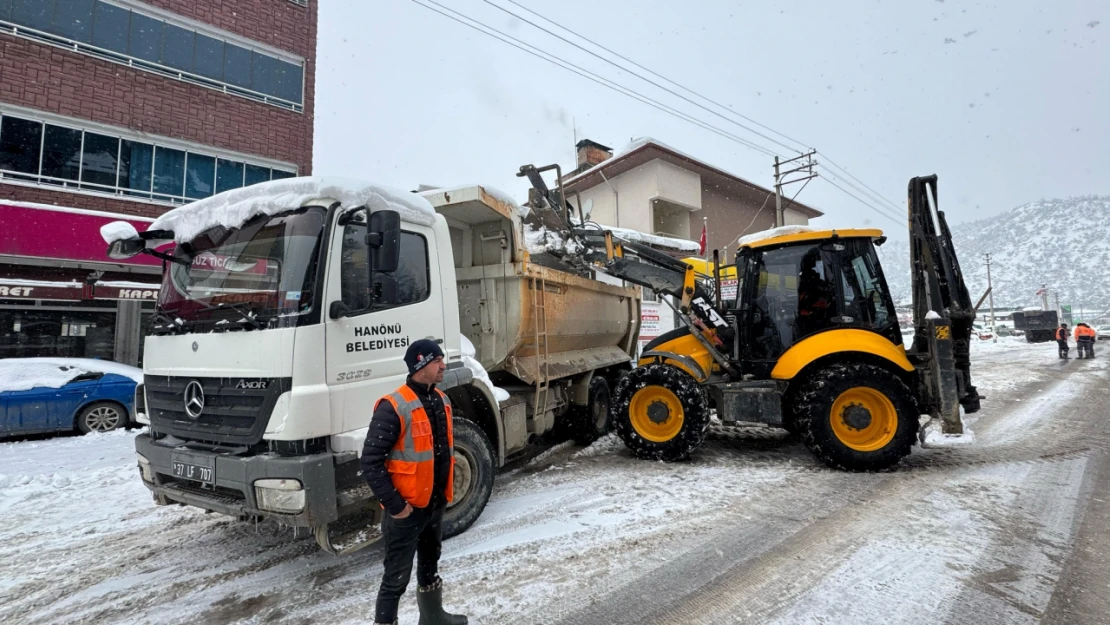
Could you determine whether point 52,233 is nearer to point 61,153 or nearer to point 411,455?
point 61,153

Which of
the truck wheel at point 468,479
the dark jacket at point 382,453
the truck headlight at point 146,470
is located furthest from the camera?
the truck wheel at point 468,479

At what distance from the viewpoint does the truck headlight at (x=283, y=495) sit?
3.01 metres

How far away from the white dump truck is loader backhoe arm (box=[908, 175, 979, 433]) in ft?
15.0

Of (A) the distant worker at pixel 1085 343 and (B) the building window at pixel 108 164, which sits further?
(A) the distant worker at pixel 1085 343

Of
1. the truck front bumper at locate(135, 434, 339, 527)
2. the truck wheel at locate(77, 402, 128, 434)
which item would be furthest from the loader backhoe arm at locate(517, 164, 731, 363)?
the truck wheel at locate(77, 402, 128, 434)

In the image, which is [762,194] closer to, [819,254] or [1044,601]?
[819,254]

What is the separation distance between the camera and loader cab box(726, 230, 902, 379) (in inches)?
237

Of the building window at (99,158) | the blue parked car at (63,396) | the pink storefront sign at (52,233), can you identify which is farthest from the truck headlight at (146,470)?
the building window at (99,158)

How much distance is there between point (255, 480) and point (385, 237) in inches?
62.4

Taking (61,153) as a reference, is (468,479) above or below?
below

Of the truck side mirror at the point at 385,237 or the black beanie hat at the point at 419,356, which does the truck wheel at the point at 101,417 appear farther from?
the black beanie hat at the point at 419,356

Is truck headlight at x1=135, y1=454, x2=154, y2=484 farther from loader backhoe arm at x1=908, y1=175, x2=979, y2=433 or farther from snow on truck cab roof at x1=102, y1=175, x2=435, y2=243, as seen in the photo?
loader backhoe arm at x1=908, y1=175, x2=979, y2=433

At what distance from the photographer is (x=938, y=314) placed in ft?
18.5

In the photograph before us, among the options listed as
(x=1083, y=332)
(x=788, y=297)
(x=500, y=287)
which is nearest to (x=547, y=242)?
(x=500, y=287)
